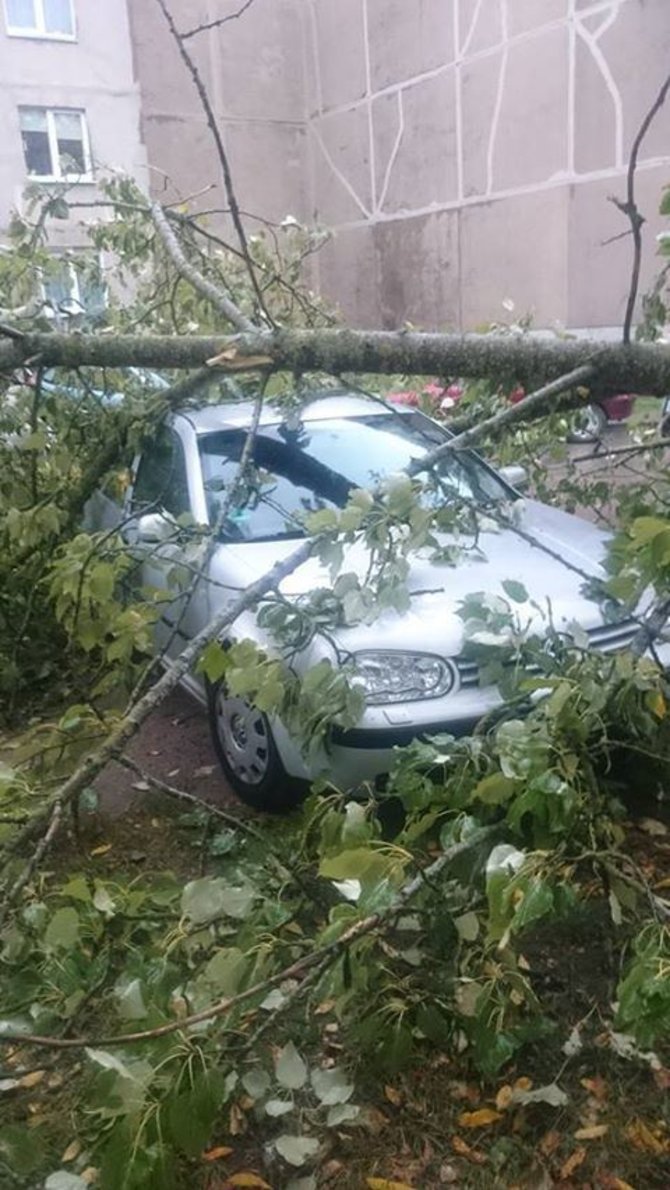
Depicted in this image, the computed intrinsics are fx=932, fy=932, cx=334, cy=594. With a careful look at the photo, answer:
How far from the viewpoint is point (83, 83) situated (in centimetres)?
1638

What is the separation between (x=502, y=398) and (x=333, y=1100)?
1878 millimetres

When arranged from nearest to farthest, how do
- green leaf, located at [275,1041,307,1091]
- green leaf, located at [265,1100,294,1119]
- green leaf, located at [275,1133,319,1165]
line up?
green leaf, located at [275,1041,307,1091]
green leaf, located at [275,1133,319,1165]
green leaf, located at [265,1100,294,1119]

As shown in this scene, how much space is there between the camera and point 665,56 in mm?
11562

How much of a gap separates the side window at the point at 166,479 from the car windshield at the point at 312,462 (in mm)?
132

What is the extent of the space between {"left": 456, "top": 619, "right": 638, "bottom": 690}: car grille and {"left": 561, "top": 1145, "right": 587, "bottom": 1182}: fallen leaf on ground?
4.77 feet

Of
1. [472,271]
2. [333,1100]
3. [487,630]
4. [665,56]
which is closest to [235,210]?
[487,630]

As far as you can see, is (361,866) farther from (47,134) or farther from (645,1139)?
(47,134)

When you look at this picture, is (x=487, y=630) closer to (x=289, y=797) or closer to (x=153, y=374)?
(x=289, y=797)

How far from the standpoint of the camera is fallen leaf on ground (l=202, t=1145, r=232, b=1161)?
219 cm

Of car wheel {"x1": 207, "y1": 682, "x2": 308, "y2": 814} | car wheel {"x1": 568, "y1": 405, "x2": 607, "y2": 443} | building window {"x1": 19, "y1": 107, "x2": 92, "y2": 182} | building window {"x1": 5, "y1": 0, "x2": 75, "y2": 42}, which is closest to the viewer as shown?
car wheel {"x1": 207, "y1": 682, "x2": 308, "y2": 814}

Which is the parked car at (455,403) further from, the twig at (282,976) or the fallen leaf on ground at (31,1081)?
the fallen leaf on ground at (31,1081)

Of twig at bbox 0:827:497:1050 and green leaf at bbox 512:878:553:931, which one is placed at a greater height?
green leaf at bbox 512:878:553:931

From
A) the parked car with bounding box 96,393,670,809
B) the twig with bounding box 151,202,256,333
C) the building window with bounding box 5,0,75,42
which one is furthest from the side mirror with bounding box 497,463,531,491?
the building window with bounding box 5,0,75,42

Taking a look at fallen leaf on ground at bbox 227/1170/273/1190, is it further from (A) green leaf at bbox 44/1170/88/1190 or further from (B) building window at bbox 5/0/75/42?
(B) building window at bbox 5/0/75/42
